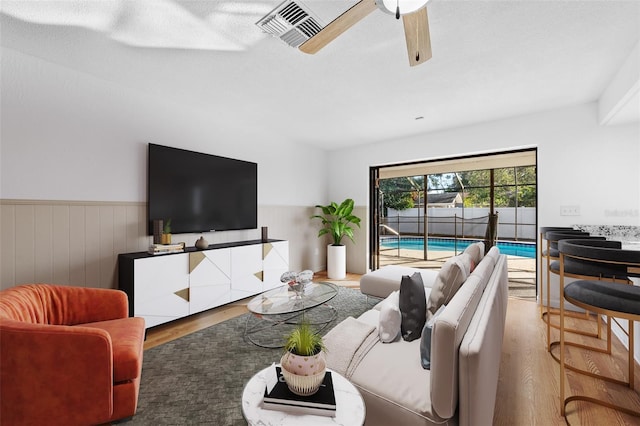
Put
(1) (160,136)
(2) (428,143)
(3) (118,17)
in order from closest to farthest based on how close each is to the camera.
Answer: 1. (3) (118,17)
2. (1) (160,136)
3. (2) (428,143)

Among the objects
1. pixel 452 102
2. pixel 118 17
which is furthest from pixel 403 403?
pixel 452 102

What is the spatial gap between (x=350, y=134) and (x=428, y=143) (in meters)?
1.28

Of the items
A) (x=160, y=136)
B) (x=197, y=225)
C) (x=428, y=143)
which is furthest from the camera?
(x=428, y=143)

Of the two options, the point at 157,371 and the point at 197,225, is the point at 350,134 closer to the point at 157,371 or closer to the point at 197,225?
the point at 197,225

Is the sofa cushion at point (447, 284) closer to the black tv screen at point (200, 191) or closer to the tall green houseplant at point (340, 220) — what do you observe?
the black tv screen at point (200, 191)

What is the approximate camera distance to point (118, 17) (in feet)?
6.18

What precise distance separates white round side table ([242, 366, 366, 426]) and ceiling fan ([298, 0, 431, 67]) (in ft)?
5.57

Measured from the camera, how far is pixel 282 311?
91.5 inches

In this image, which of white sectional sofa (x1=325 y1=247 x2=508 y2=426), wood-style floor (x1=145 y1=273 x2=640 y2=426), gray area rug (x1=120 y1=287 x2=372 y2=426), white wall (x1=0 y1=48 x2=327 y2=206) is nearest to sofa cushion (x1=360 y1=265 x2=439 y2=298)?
gray area rug (x1=120 y1=287 x2=372 y2=426)

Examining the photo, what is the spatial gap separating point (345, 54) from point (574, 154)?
10.4ft

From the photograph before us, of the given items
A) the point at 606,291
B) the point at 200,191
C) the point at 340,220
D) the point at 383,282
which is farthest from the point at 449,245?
the point at 200,191

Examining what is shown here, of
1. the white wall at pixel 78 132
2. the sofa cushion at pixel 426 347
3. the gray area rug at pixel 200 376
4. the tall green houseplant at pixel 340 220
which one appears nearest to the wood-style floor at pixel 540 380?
the gray area rug at pixel 200 376

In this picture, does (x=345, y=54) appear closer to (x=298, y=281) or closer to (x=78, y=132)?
(x=298, y=281)

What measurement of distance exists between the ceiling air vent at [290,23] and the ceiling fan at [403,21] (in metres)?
0.22
